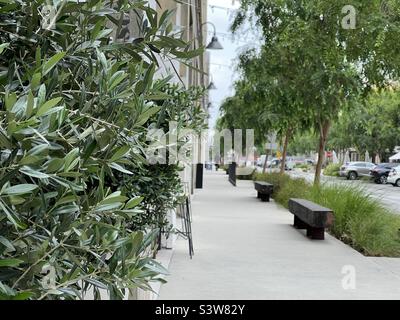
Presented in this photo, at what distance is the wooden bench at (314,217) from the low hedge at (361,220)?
536mm

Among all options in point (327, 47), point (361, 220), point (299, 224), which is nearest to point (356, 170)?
point (299, 224)

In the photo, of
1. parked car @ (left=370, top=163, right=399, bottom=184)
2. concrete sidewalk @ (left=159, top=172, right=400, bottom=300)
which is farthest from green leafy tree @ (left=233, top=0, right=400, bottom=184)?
parked car @ (left=370, top=163, right=399, bottom=184)

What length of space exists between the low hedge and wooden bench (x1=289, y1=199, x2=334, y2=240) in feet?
1.76

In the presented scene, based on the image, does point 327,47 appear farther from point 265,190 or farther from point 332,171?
point 332,171

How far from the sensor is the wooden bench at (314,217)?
1018cm

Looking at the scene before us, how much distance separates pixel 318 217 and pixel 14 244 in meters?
9.02

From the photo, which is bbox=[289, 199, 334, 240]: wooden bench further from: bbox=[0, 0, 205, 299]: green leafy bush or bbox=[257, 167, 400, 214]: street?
bbox=[0, 0, 205, 299]: green leafy bush

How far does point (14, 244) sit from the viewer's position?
1.63m

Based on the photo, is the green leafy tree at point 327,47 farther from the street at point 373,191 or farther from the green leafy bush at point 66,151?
the green leafy bush at point 66,151

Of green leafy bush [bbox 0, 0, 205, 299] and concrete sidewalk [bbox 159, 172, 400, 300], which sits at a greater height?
green leafy bush [bbox 0, 0, 205, 299]

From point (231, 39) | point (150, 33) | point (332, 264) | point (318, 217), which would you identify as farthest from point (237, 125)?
point (150, 33)

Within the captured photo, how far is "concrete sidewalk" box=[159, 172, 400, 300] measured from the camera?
644cm

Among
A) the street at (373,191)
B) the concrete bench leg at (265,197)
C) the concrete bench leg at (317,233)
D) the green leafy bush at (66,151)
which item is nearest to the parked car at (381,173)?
the street at (373,191)
